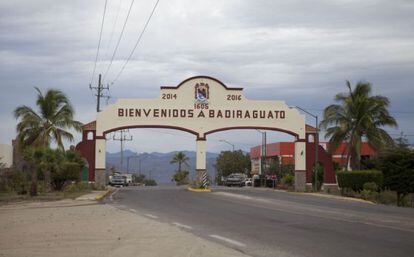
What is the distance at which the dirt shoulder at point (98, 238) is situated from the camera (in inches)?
513

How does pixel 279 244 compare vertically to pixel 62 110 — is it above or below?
below

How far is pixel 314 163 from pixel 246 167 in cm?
5110

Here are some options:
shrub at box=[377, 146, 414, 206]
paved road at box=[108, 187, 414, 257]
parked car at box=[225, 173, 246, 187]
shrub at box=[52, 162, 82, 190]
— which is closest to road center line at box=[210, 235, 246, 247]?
paved road at box=[108, 187, 414, 257]

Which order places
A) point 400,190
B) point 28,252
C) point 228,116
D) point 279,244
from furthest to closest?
1. point 228,116
2. point 400,190
3. point 279,244
4. point 28,252

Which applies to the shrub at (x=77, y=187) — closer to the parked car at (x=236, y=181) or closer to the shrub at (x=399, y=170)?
the shrub at (x=399, y=170)

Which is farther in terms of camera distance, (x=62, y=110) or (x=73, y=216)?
(x=62, y=110)

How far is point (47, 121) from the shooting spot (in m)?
54.9

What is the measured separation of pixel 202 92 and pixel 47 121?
14134 millimetres

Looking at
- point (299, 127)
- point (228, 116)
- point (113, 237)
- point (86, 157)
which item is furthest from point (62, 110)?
point (113, 237)

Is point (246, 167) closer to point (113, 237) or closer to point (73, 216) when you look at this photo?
point (73, 216)

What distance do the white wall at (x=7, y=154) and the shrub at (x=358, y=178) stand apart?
28921mm

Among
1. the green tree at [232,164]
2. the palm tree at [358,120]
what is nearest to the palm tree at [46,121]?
the palm tree at [358,120]

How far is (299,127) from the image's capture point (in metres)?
59.2

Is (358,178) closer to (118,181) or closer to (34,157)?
(34,157)
